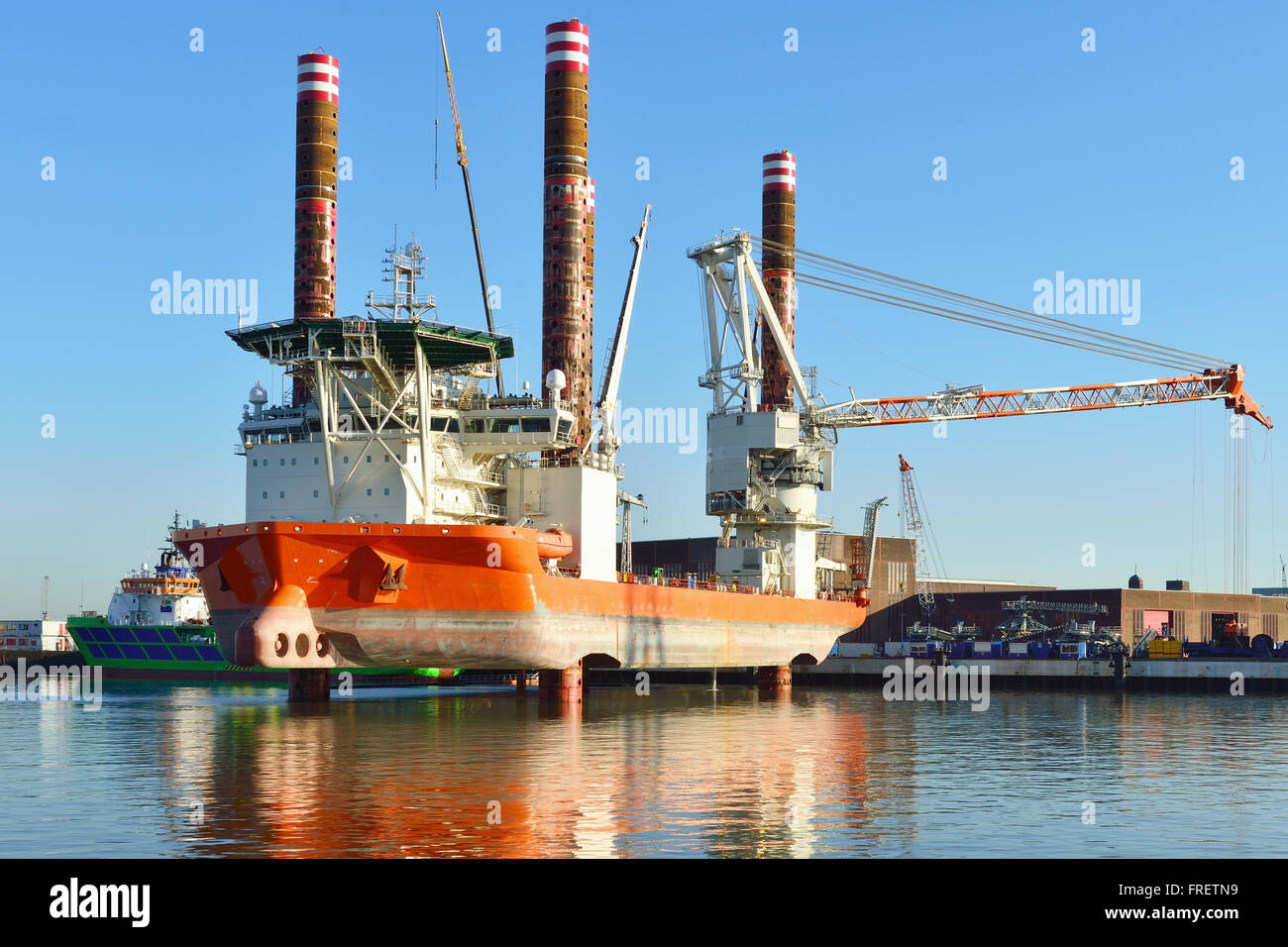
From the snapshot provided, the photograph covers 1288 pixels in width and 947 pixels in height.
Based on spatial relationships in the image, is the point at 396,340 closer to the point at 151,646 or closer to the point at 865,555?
the point at 151,646

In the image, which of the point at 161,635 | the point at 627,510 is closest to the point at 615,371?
the point at 627,510

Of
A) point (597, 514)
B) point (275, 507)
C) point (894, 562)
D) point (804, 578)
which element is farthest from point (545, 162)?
point (894, 562)

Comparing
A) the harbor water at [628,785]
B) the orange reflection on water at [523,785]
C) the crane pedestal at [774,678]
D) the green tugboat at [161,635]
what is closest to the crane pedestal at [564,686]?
the harbor water at [628,785]

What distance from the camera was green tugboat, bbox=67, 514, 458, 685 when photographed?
87.9 metres

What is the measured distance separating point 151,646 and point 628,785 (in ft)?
233

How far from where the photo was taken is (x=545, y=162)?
65.0 meters

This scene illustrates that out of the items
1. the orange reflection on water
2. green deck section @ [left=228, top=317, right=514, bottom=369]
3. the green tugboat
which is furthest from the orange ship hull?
the green tugboat

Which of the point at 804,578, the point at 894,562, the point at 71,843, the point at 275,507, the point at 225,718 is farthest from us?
the point at 894,562

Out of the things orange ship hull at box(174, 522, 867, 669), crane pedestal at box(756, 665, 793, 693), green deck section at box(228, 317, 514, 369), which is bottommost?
crane pedestal at box(756, 665, 793, 693)

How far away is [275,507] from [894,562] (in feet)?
255

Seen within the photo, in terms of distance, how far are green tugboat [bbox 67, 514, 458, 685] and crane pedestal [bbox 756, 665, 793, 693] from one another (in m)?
20.9

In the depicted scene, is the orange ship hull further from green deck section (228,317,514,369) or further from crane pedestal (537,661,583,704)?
green deck section (228,317,514,369)

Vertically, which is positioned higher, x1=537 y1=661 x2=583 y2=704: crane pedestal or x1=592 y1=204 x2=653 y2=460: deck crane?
x1=592 y1=204 x2=653 y2=460: deck crane
